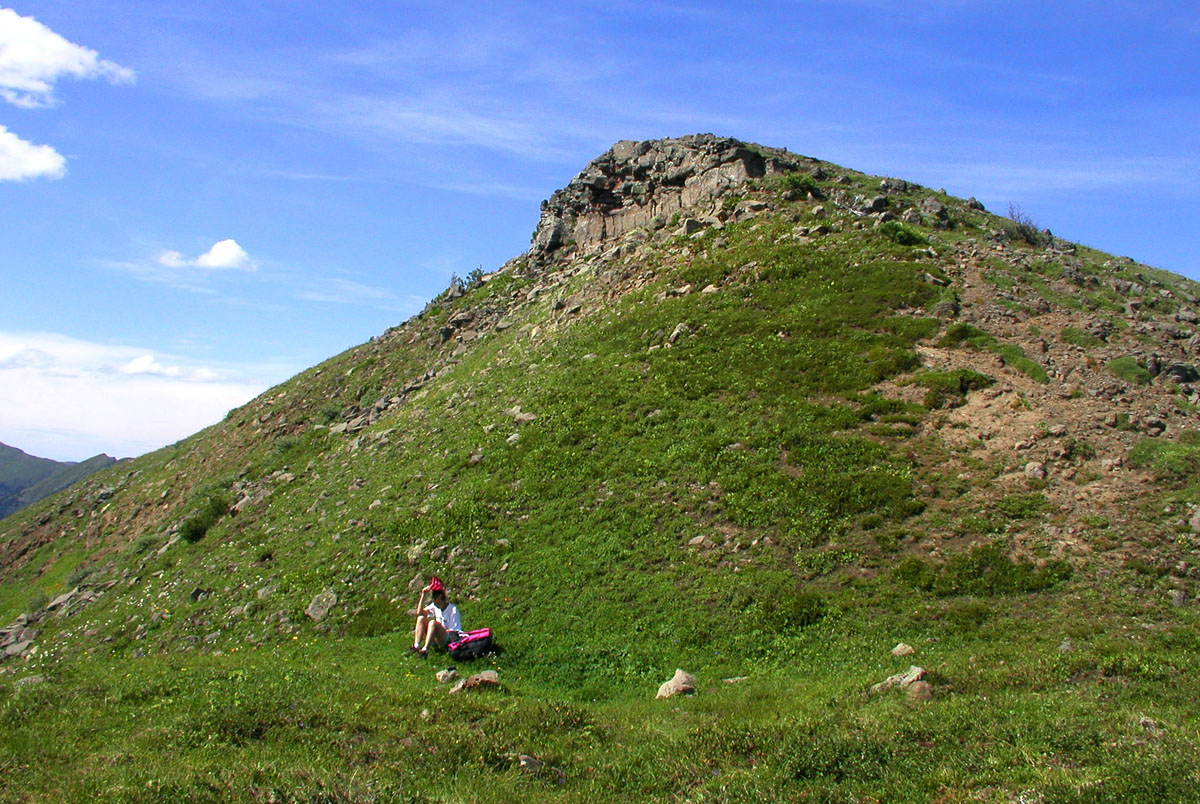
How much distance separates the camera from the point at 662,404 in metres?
28.6

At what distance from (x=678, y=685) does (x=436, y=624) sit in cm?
637

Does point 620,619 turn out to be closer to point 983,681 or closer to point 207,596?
point 983,681

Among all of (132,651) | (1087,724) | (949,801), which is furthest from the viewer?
(132,651)

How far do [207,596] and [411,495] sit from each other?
7.82m

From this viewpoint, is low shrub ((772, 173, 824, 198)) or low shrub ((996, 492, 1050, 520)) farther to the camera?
low shrub ((772, 173, 824, 198))

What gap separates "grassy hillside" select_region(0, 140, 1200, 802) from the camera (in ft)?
33.0

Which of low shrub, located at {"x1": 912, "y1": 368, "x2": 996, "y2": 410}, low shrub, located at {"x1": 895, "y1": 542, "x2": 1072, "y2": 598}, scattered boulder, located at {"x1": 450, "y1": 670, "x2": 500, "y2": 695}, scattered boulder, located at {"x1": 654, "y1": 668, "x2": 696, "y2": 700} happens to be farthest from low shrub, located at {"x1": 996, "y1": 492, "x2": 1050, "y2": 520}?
scattered boulder, located at {"x1": 450, "y1": 670, "x2": 500, "y2": 695}

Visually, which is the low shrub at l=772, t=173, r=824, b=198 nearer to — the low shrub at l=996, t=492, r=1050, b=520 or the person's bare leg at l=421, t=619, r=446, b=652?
the low shrub at l=996, t=492, r=1050, b=520

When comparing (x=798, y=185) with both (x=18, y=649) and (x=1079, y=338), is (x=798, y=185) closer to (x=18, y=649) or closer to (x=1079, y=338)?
Result: (x=1079, y=338)

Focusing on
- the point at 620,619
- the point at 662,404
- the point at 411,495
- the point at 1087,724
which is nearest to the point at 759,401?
the point at 662,404

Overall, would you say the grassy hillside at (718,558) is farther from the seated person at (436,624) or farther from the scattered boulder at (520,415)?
the seated person at (436,624)

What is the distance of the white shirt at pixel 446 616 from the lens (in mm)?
17970

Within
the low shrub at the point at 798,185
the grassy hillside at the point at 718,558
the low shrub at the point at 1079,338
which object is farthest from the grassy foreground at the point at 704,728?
the low shrub at the point at 798,185

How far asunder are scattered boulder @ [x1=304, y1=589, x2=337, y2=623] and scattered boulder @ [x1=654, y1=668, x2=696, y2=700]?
12.0m
